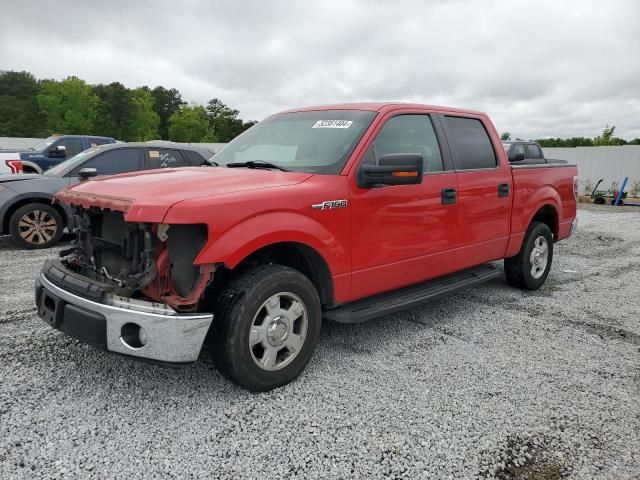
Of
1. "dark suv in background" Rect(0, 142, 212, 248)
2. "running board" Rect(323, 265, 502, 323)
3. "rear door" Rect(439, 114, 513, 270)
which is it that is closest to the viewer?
"running board" Rect(323, 265, 502, 323)

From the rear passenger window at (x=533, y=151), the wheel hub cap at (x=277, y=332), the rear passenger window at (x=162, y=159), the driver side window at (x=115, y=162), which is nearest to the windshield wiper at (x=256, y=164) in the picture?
the wheel hub cap at (x=277, y=332)

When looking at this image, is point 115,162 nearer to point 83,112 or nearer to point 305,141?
point 305,141

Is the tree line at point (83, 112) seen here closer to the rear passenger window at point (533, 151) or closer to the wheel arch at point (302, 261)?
the rear passenger window at point (533, 151)

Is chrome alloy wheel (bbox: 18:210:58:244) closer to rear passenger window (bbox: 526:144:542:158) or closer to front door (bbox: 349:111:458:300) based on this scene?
front door (bbox: 349:111:458:300)

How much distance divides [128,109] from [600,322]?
7000cm

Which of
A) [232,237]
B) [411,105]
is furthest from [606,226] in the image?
[232,237]

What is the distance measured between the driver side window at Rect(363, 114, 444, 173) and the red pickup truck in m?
0.01

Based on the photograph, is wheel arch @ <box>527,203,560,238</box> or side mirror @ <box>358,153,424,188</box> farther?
wheel arch @ <box>527,203,560,238</box>

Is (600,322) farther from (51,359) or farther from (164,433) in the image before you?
(51,359)

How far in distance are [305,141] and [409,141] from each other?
0.86 meters

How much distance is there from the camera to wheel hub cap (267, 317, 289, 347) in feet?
10.0

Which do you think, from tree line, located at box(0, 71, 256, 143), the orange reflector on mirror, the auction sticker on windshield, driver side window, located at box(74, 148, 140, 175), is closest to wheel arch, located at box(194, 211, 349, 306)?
the orange reflector on mirror

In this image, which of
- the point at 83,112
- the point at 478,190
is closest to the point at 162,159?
the point at 478,190

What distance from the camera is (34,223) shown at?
24.6ft
